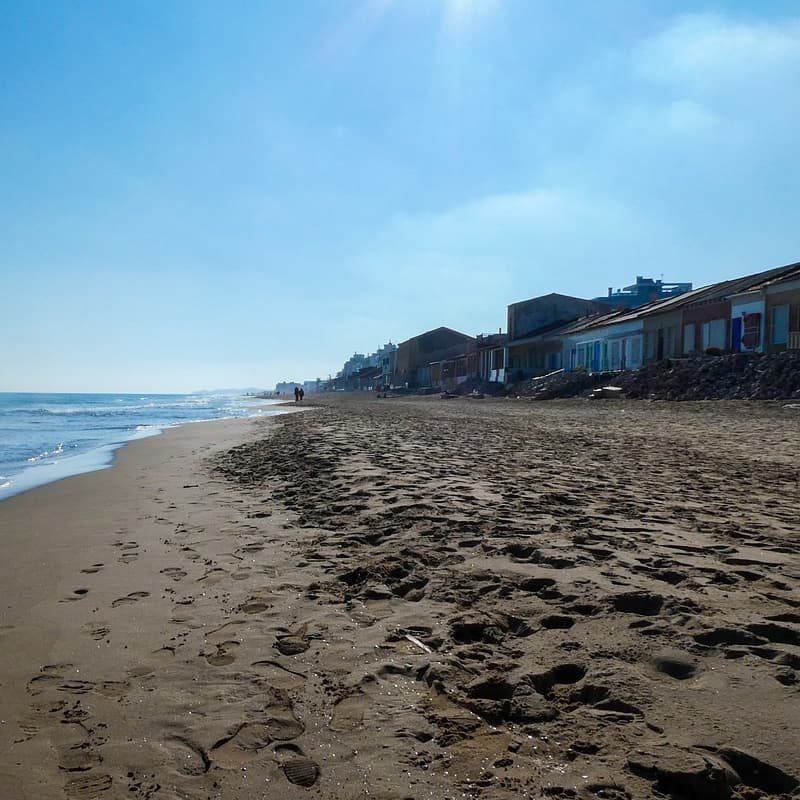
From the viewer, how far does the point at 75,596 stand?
402 cm

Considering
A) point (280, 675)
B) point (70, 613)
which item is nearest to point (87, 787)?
point (280, 675)

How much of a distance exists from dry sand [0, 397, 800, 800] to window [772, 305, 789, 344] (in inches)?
757

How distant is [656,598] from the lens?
3.23 metres

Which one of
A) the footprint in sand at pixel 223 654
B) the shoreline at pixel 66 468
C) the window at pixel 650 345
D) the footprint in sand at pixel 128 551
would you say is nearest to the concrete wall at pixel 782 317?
the window at pixel 650 345

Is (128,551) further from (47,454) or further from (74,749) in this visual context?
(47,454)

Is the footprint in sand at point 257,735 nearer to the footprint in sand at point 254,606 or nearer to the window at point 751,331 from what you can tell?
the footprint in sand at point 254,606

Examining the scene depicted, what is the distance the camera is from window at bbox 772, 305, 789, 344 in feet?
72.8

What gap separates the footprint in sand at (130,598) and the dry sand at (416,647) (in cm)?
2

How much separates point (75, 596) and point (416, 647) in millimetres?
2478

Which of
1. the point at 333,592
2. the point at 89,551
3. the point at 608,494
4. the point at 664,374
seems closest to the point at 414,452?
the point at 608,494

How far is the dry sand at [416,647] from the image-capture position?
2.02 m

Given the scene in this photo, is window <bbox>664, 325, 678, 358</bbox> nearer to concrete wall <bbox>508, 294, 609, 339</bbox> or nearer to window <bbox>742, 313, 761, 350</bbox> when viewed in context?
window <bbox>742, 313, 761, 350</bbox>

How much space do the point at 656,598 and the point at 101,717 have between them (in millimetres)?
2677

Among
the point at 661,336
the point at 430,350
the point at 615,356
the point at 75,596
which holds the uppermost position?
the point at 430,350
